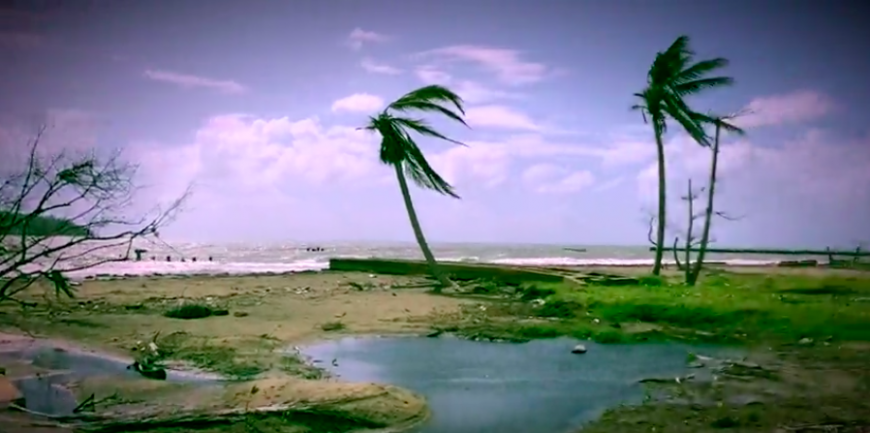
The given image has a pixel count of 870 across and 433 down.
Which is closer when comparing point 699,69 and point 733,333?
point 733,333

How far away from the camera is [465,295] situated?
848 cm

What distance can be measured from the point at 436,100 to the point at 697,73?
10.2 ft

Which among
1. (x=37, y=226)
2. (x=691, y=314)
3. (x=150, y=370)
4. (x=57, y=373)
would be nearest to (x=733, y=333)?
(x=691, y=314)

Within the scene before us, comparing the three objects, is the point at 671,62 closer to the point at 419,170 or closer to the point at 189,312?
the point at 419,170

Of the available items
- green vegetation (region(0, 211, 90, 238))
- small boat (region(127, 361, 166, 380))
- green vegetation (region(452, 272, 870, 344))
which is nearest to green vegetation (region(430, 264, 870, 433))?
green vegetation (region(452, 272, 870, 344))

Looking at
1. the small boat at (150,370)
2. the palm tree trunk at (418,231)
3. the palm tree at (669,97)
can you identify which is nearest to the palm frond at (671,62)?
the palm tree at (669,97)

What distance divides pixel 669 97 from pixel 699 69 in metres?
1.04

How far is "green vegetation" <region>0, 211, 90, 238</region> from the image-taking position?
3428mm

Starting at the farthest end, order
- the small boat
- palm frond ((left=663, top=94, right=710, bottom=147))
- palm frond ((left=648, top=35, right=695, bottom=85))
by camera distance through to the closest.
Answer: palm frond ((left=663, top=94, right=710, bottom=147)) → palm frond ((left=648, top=35, right=695, bottom=85)) → the small boat

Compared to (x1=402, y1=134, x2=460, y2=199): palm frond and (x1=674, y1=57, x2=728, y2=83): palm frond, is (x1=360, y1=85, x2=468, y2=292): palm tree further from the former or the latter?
(x1=674, y1=57, x2=728, y2=83): palm frond

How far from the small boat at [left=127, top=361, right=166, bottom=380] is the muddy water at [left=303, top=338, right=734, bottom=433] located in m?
0.95

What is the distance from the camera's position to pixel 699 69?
7859 millimetres

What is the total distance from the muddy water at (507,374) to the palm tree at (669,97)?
11.8 ft

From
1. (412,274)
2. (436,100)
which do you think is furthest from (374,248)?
(436,100)
